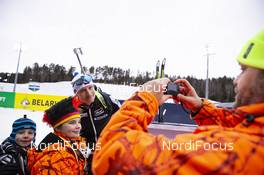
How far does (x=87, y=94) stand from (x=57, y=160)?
3.28ft

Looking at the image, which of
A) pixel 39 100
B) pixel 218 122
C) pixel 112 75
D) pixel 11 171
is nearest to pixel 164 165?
pixel 218 122

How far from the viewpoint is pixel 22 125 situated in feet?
8.11

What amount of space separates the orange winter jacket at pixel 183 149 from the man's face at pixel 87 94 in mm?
1799

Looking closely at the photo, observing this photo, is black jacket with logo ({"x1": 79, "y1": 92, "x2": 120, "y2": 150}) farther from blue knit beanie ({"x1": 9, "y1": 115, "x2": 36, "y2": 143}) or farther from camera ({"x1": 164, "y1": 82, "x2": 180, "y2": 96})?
camera ({"x1": 164, "y1": 82, "x2": 180, "y2": 96})

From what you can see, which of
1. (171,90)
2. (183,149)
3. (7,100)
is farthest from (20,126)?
(7,100)

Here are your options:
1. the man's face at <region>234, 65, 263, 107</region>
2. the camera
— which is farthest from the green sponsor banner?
the man's face at <region>234, 65, 263, 107</region>

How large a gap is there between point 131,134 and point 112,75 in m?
45.7

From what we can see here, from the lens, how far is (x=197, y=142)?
2.61 feet

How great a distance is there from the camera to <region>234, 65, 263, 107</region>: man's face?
2.83 feet

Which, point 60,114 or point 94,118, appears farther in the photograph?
point 94,118

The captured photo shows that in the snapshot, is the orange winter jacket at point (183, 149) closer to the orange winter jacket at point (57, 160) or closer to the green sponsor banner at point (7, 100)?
the orange winter jacket at point (57, 160)

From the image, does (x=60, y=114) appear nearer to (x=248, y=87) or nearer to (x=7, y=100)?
(x=248, y=87)

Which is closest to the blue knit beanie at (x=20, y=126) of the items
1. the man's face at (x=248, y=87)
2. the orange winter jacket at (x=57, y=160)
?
the orange winter jacket at (x=57, y=160)

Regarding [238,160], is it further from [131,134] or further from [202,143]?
[131,134]
